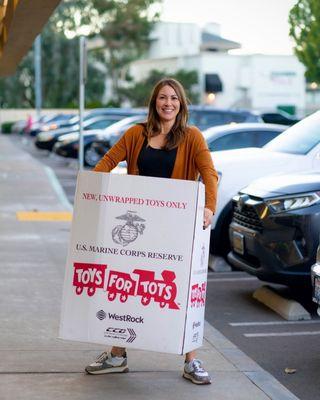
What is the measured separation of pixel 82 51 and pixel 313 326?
353 inches

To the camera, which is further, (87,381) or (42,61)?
(42,61)

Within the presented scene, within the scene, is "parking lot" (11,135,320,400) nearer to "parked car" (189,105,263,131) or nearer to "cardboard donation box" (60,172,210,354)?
"cardboard donation box" (60,172,210,354)

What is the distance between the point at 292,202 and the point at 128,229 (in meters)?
2.99

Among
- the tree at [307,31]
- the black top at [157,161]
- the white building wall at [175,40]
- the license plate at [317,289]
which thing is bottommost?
the license plate at [317,289]

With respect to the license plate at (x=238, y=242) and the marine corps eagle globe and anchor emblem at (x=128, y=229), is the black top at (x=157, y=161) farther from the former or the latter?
the license plate at (x=238, y=242)

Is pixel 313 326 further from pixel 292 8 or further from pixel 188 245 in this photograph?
pixel 292 8

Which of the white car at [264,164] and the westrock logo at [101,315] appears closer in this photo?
the westrock logo at [101,315]

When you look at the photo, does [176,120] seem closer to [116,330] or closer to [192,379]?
[116,330]

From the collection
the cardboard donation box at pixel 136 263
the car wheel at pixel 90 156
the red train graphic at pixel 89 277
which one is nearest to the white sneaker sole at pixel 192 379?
the cardboard donation box at pixel 136 263

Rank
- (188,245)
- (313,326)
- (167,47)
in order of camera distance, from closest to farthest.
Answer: (188,245) < (313,326) < (167,47)

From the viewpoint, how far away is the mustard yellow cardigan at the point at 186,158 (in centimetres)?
673

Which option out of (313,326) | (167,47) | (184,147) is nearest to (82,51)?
(313,326)

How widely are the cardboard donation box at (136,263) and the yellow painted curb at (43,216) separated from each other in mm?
10459

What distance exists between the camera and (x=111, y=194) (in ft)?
21.4
